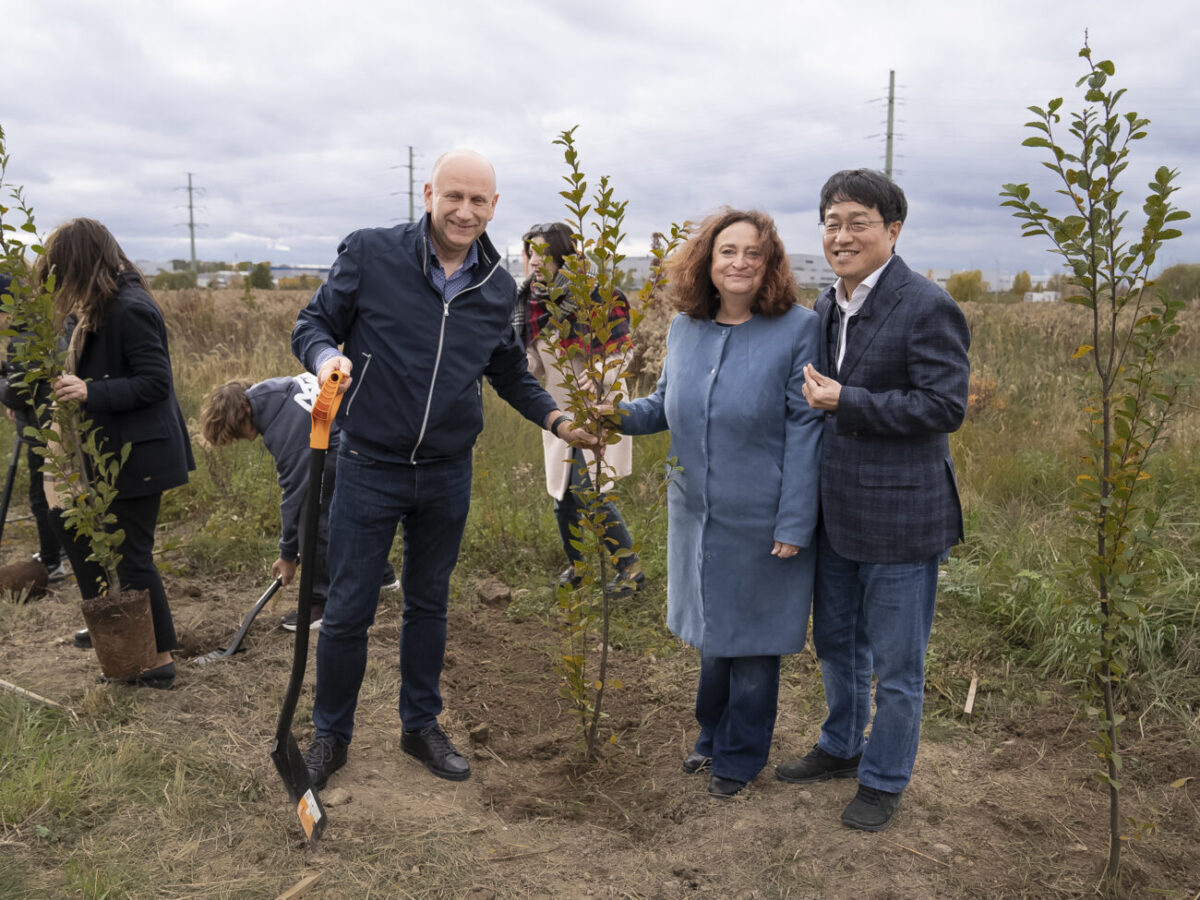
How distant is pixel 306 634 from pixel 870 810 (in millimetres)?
1910

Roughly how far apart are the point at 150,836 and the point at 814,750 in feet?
7.42

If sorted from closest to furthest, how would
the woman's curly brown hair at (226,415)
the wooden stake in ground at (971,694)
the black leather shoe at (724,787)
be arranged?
1. the black leather shoe at (724,787)
2. the wooden stake in ground at (971,694)
3. the woman's curly brown hair at (226,415)

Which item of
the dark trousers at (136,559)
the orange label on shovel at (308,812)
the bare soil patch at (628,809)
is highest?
the dark trousers at (136,559)

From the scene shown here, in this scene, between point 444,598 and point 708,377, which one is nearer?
point 708,377

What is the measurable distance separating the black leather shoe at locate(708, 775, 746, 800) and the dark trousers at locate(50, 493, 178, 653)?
249 centimetres

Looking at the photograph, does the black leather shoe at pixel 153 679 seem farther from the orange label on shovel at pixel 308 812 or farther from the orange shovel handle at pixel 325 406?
the orange shovel handle at pixel 325 406

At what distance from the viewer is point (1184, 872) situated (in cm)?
285

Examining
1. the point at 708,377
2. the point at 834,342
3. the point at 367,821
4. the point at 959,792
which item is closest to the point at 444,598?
the point at 367,821

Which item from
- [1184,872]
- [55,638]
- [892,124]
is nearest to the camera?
[1184,872]

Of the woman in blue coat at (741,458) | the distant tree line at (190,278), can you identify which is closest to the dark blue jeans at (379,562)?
the woman in blue coat at (741,458)

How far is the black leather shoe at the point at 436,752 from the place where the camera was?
11.2ft

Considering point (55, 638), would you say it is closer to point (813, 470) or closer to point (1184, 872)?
point (813, 470)

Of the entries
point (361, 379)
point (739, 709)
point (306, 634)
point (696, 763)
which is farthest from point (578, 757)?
point (361, 379)

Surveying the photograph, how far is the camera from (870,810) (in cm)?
304
